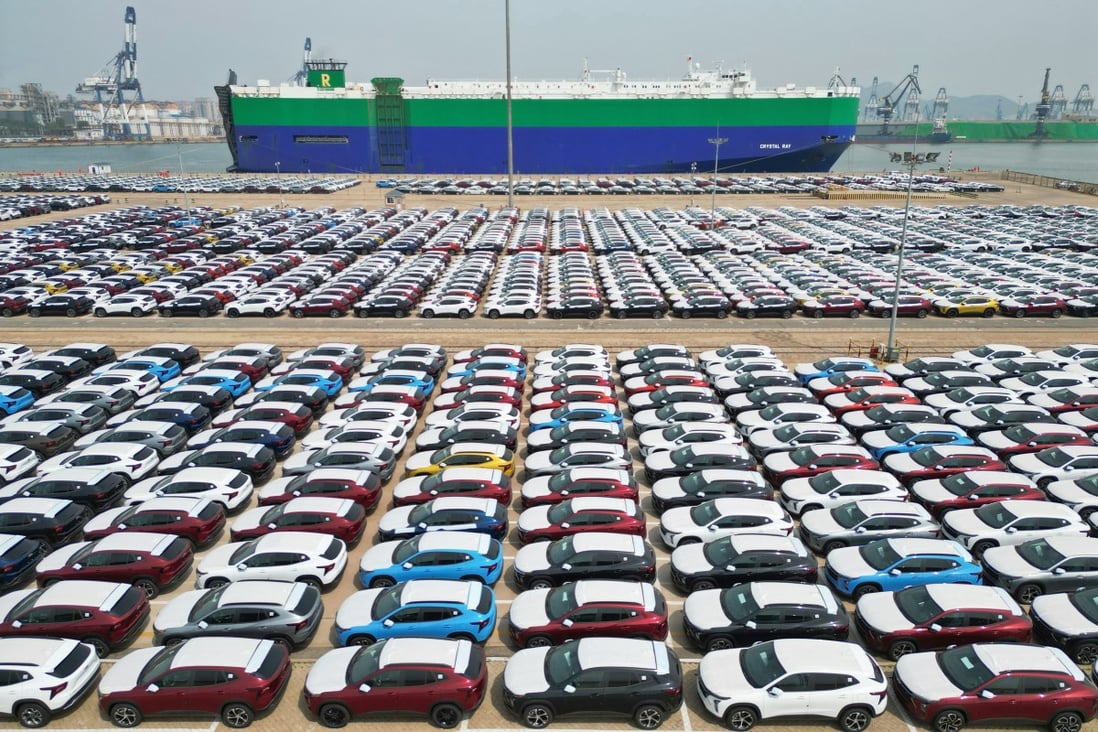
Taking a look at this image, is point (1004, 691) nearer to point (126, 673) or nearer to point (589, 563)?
point (589, 563)

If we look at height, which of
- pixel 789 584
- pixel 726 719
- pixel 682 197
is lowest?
pixel 726 719

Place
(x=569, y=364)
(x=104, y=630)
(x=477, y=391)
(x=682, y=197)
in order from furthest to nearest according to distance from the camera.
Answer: (x=682, y=197) → (x=569, y=364) → (x=477, y=391) → (x=104, y=630)

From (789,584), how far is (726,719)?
2.68m

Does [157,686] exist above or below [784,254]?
below

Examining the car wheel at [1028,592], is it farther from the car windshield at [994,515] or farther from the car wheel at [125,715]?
the car wheel at [125,715]

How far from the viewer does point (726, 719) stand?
9633 millimetres

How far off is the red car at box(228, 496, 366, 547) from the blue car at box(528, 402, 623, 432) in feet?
→ 19.4

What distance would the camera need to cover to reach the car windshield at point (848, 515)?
13617 millimetres

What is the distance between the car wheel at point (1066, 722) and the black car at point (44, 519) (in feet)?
57.8

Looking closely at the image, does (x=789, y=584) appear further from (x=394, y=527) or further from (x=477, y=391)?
(x=477, y=391)

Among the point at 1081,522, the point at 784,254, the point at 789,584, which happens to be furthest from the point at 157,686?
the point at 784,254

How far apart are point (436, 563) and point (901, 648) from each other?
7.72 metres

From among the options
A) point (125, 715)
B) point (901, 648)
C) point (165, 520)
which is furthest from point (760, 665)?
point (165, 520)

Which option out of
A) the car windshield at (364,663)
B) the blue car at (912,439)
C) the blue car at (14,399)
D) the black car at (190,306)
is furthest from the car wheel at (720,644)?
the black car at (190,306)
